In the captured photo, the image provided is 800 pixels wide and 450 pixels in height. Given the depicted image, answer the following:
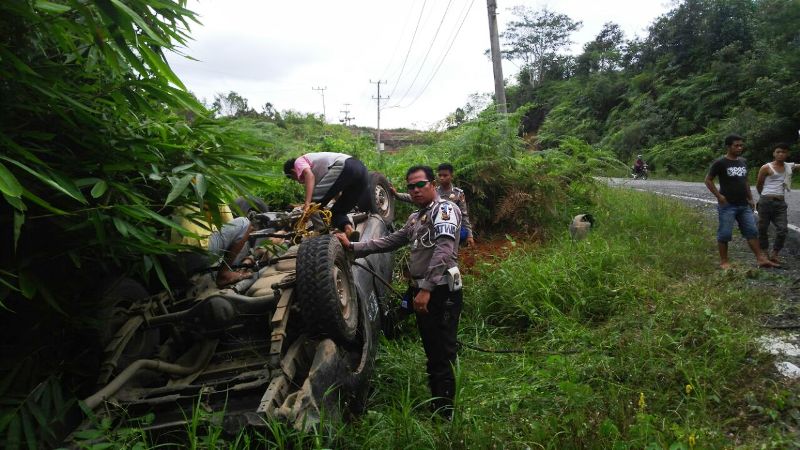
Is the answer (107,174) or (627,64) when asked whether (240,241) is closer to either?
(107,174)

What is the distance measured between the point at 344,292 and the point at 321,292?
441mm

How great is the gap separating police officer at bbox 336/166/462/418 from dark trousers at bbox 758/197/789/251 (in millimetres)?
4545

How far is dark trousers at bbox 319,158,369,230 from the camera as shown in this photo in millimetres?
5484

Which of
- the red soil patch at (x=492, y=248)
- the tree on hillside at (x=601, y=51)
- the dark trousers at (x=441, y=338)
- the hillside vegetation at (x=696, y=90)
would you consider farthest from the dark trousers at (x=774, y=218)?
the tree on hillside at (x=601, y=51)

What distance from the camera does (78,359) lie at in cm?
291

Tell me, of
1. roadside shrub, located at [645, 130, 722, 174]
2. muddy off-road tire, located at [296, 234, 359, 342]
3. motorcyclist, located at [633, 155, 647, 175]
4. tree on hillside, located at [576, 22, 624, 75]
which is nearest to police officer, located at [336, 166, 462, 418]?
muddy off-road tire, located at [296, 234, 359, 342]

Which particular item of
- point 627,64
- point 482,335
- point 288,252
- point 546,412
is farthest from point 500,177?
point 627,64

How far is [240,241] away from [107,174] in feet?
5.21

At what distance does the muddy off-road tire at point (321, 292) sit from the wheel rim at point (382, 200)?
3296mm

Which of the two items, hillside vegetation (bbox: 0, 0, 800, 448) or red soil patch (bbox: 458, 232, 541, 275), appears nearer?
hillside vegetation (bbox: 0, 0, 800, 448)

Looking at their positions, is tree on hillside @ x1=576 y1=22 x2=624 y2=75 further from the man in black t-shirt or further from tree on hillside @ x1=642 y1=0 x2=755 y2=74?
the man in black t-shirt

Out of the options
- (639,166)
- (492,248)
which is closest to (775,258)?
(492,248)

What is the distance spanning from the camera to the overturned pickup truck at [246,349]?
8.87ft

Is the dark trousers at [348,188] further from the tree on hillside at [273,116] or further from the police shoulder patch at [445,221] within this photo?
the tree on hillside at [273,116]
